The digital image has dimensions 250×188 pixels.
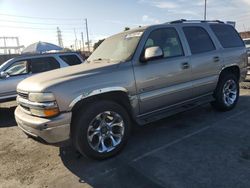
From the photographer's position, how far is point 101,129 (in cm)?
420

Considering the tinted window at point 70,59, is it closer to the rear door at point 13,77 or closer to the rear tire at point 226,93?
the rear door at point 13,77

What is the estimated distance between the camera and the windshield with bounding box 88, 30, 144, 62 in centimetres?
467

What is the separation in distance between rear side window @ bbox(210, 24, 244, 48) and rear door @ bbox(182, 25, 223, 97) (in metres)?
0.34

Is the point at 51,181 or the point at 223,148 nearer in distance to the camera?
the point at 51,181

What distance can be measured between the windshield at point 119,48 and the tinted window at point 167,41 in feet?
0.81

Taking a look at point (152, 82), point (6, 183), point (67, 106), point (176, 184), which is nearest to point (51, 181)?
point (6, 183)

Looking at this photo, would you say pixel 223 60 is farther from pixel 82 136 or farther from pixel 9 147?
pixel 9 147

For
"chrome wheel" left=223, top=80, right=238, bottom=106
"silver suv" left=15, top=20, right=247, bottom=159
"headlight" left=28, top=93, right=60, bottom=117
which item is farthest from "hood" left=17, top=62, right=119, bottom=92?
"chrome wheel" left=223, top=80, right=238, bottom=106

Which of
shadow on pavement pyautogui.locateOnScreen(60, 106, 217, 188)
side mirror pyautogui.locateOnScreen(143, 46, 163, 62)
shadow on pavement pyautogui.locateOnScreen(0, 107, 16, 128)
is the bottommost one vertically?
shadow on pavement pyautogui.locateOnScreen(0, 107, 16, 128)

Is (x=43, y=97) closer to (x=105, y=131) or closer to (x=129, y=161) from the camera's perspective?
(x=105, y=131)

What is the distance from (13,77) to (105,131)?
5.24m

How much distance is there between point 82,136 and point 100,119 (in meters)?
0.41

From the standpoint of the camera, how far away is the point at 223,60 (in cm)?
597

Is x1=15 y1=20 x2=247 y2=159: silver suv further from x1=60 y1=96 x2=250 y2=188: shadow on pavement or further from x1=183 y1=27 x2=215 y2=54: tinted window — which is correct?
x1=60 y1=96 x2=250 y2=188: shadow on pavement
